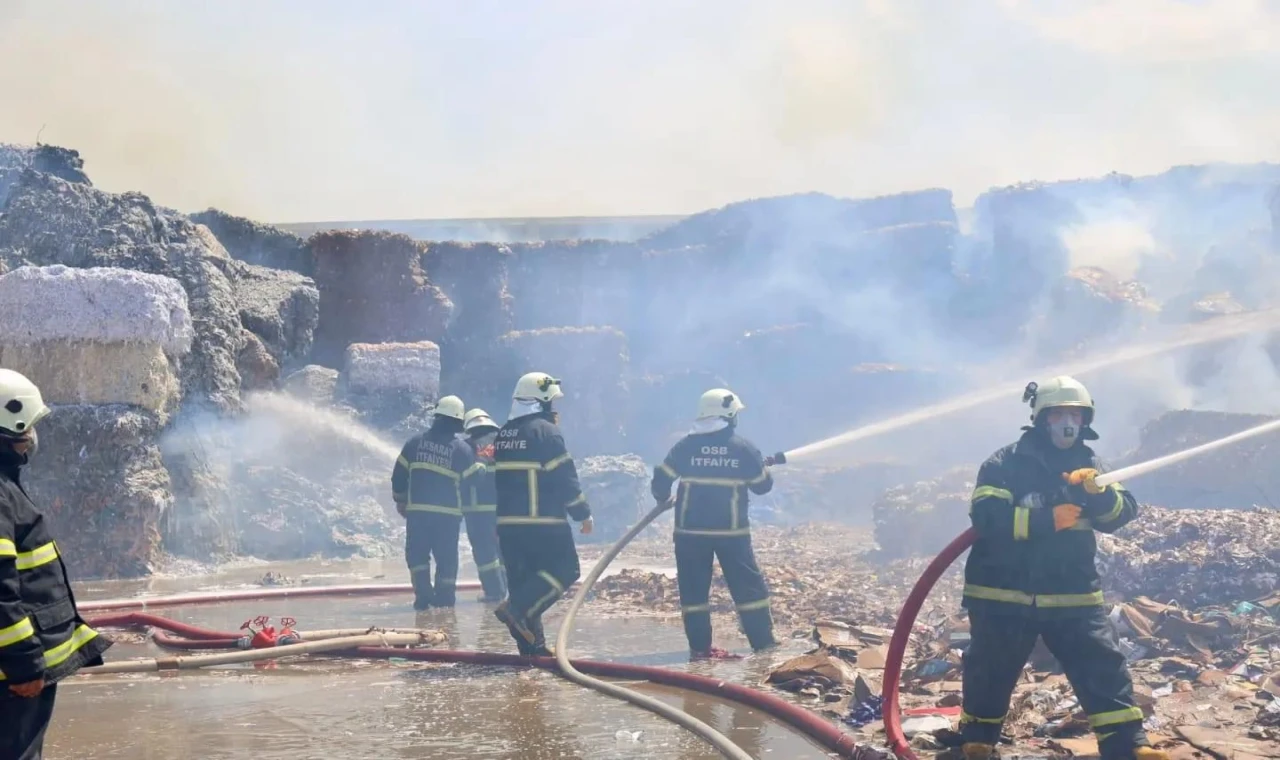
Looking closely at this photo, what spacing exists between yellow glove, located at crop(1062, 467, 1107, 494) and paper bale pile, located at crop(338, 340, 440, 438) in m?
13.2

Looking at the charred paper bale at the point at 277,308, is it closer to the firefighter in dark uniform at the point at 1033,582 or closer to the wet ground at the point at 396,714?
the wet ground at the point at 396,714

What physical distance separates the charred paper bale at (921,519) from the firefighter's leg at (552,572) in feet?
22.3

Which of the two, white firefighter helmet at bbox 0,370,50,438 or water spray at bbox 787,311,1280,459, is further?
water spray at bbox 787,311,1280,459

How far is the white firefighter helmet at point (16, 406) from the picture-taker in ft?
11.9

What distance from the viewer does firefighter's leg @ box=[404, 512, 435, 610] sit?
985cm

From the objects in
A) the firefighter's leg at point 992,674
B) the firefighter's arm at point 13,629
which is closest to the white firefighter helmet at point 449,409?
the firefighter's leg at point 992,674

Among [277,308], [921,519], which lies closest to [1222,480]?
[921,519]

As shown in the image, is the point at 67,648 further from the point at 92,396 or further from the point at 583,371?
the point at 583,371

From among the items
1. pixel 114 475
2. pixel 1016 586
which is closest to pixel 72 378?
pixel 114 475

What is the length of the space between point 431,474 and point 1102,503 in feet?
20.8

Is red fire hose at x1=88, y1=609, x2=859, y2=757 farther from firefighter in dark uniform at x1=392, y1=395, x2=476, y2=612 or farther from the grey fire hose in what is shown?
firefighter in dark uniform at x1=392, y1=395, x2=476, y2=612

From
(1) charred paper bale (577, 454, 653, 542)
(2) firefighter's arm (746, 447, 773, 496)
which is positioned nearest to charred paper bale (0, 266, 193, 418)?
(2) firefighter's arm (746, 447, 773, 496)

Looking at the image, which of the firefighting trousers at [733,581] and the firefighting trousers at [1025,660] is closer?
the firefighting trousers at [1025,660]

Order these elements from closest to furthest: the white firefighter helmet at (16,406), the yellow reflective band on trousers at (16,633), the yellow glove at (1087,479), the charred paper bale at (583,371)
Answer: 1. the yellow reflective band on trousers at (16,633)
2. the white firefighter helmet at (16,406)
3. the yellow glove at (1087,479)
4. the charred paper bale at (583,371)
